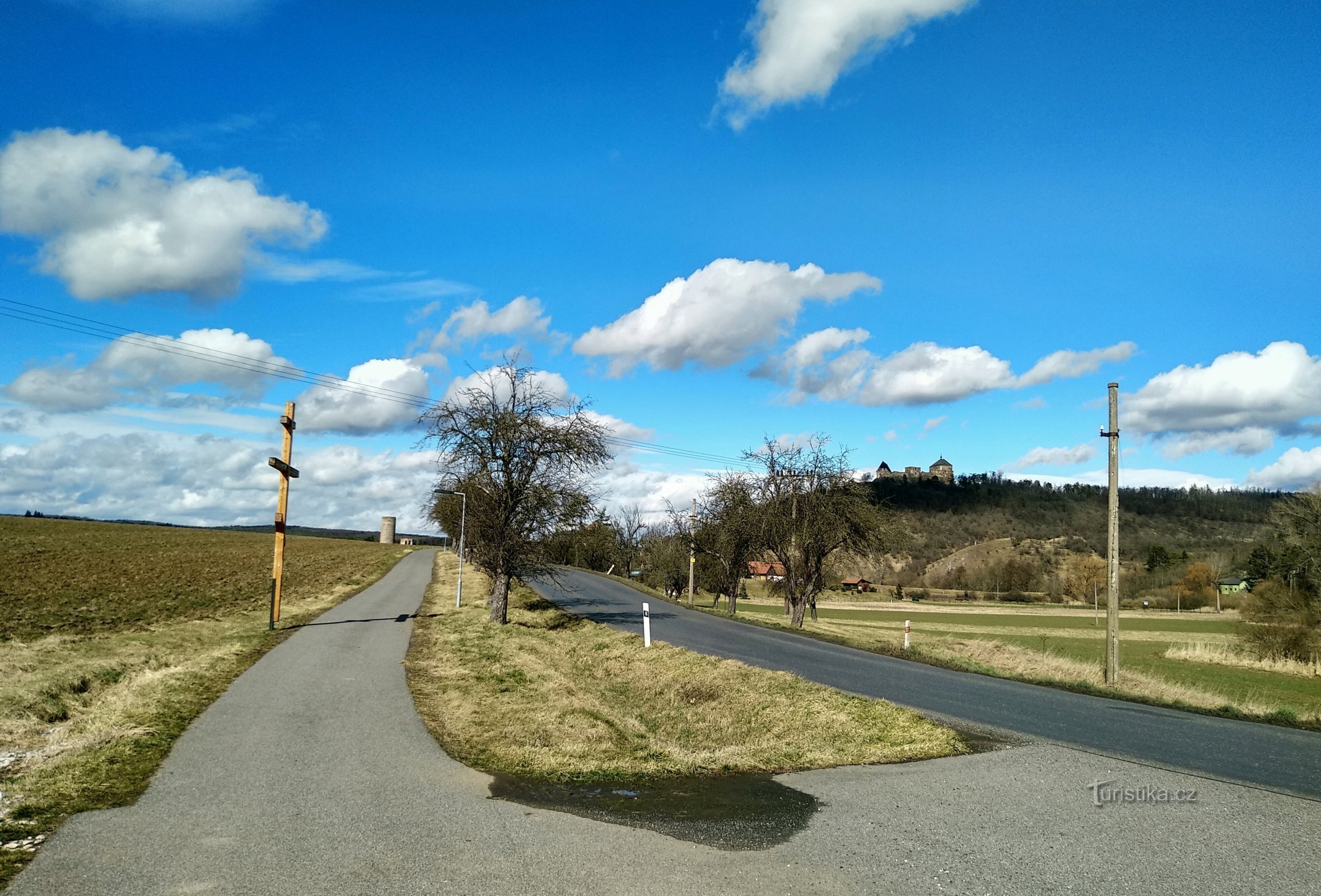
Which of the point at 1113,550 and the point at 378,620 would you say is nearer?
the point at 1113,550

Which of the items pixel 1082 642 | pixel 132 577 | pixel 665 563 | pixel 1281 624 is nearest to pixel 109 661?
pixel 132 577

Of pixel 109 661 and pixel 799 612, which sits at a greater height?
pixel 109 661

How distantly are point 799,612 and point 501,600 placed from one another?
15.1m

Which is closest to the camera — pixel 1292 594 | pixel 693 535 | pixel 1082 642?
pixel 1292 594

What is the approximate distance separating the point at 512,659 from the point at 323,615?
11.8 metres

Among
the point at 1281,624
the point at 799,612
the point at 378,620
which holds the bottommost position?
the point at 1281,624

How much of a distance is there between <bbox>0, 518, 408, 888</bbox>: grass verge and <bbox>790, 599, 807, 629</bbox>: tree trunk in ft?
60.9

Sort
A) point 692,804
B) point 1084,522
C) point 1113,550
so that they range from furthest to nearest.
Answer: point 1084,522, point 1113,550, point 692,804

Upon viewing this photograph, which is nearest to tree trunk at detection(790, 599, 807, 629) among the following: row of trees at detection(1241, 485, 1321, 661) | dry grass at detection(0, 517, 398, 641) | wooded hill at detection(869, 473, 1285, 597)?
dry grass at detection(0, 517, 398, 641)

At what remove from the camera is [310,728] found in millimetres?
9906

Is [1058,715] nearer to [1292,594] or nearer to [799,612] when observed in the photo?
[799,612]

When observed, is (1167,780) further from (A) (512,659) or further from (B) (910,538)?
(B) (910,538)

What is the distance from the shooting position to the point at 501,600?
2467cm

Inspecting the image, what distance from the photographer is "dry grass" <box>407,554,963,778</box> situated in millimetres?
8836
